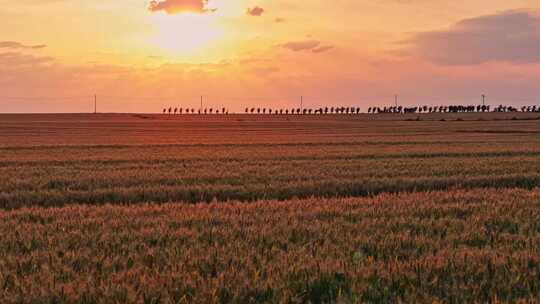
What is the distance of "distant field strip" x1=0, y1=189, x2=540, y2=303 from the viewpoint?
584 centimetres

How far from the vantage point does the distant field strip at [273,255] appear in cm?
584

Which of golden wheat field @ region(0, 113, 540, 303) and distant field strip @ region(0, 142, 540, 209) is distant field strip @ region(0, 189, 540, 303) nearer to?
golden wheat field @ region(0, 113, 540, 303)

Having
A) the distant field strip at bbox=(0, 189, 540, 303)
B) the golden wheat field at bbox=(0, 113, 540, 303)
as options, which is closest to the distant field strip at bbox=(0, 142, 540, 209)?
the golden wheat field at bbox=(0, 113, 540, 303)

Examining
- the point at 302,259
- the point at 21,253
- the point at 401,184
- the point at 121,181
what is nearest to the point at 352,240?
the point at 302,259

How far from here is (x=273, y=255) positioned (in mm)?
7430

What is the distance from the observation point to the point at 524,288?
19.7 feet

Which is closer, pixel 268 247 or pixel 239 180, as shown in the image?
pixel 268 247

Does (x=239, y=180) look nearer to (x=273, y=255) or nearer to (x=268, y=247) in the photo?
(x=268, y=247)

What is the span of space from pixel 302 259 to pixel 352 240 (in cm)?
149

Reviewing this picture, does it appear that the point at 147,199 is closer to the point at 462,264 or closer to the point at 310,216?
the point at 310,216

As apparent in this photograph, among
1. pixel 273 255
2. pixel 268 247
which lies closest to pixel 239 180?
pixel 268 247

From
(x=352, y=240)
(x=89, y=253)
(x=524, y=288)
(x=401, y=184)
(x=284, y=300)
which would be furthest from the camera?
(x=401, y=184)

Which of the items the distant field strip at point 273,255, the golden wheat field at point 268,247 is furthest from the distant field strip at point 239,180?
the distant field strip at point 273,255

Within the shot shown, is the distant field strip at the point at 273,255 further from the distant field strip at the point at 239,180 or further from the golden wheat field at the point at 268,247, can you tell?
the distant field strip at the point at 239,180
